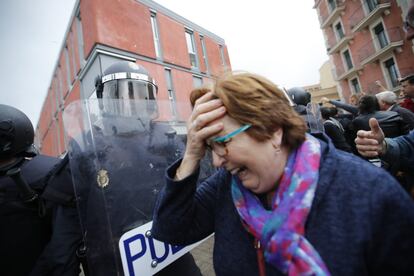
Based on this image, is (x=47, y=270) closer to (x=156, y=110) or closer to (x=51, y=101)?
(x=156, y=110)

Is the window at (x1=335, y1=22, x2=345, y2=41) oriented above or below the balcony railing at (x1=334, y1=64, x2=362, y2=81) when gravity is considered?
above

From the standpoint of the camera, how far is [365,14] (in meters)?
16.9

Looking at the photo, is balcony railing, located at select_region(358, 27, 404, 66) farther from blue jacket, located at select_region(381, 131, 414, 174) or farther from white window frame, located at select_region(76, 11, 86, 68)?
white window frame, located at select_region(76, 11, 86, 68)

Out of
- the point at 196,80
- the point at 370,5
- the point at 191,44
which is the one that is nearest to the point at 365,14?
the point at 370,5

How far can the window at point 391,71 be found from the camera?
16.1m

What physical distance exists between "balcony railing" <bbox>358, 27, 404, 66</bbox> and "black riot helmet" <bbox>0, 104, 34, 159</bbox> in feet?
66.7

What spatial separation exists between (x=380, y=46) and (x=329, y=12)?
619 cm

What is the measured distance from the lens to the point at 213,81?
1021 mm

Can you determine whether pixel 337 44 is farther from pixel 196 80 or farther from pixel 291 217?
pixel 291 217

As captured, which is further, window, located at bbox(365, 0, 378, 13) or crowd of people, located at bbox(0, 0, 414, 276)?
window, located at bbox(365, 0, 378, 13)

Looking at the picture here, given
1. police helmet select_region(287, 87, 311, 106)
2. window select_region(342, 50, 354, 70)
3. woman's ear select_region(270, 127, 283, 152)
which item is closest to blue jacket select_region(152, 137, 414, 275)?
woman's ear select_region(270, 127, 283, 152)

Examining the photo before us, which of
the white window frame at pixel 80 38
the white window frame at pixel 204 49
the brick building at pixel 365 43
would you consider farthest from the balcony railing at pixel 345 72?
the white window frame at pixel 80 38

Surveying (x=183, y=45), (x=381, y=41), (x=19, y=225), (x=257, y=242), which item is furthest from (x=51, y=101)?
(x=381, y=41)

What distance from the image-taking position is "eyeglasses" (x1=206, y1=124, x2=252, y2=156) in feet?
2.87
